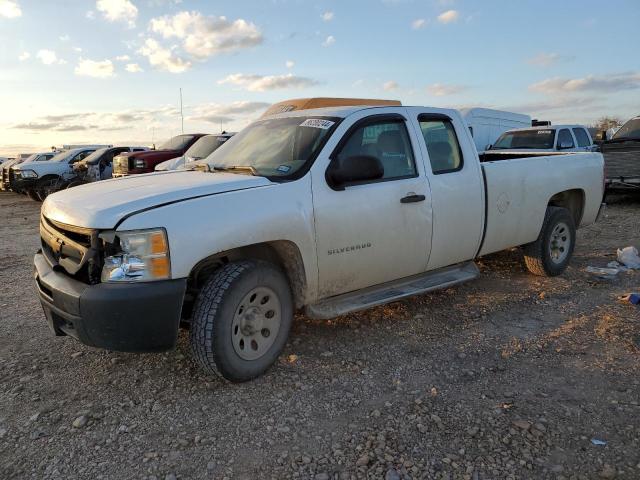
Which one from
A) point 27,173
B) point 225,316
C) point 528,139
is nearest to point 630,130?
point 528,139

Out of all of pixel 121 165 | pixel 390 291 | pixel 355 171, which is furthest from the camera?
pixel 121 165

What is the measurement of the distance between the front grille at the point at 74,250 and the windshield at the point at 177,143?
11293 millimetres

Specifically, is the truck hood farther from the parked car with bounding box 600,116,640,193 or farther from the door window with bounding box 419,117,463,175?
the parked car with bounding box 600,116,640,193

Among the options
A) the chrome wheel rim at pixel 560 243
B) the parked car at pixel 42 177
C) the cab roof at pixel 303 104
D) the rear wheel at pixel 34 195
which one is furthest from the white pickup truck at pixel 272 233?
the rear wheel at pixel 34 195

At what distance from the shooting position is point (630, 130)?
12336 mm

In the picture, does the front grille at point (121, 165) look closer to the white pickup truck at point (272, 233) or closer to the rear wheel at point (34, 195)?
the rear wheel at point (34, 195)

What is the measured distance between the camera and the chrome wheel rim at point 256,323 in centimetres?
333

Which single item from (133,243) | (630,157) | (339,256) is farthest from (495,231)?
(630,157)

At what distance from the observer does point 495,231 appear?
4.93 metres

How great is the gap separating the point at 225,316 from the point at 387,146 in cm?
192

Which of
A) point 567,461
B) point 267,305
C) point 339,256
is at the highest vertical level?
point 339,256

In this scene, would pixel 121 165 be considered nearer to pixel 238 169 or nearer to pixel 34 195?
pixel 34 195

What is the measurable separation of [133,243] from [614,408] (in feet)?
Answer: 9.69

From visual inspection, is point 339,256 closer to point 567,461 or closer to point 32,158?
point 567,461
